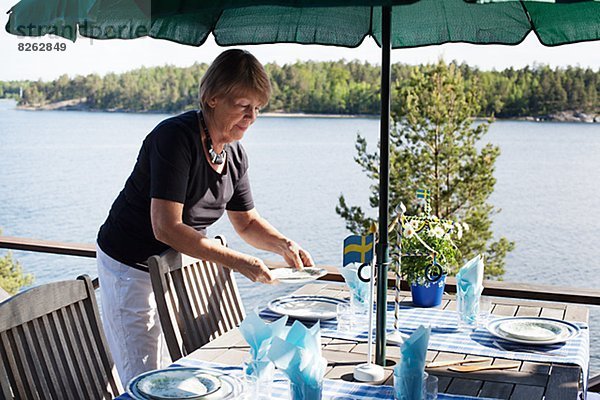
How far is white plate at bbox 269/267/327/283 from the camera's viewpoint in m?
2.15

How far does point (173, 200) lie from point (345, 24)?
88cm

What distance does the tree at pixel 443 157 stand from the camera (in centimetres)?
1627

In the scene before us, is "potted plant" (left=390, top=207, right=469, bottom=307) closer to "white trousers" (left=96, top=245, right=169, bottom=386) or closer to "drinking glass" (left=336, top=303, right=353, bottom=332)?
"drinking glass" (left=336, top=303, right=353, bottom=332)

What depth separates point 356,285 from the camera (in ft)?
7.15

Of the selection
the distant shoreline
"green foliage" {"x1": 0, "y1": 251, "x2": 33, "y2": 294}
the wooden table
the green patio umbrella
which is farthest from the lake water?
the wooden table

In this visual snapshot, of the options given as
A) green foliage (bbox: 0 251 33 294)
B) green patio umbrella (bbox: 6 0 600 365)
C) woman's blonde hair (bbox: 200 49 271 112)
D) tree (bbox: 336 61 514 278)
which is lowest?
green foliage (bbox: 0 251 33 294)

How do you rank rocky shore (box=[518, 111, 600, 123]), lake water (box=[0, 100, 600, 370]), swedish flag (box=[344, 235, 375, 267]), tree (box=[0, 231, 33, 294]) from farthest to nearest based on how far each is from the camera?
1. lake water (box=[0, 100, 600, 370])
2. rocky shore (box=[518, 111, 600, 123])
3. tree (box=[0, 231, 33, 294])
4. swedish flag (box=[344, 235, 375, 267])

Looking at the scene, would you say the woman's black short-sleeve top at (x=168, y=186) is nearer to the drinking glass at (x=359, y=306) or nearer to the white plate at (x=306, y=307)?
the white plate at (x=306, y=307)

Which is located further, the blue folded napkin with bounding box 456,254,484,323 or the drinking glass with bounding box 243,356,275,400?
the blue folded napkin with bounding box 456,254,484,323

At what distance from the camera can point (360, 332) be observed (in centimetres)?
211

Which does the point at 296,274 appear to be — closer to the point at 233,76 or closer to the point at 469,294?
the point at 469,294

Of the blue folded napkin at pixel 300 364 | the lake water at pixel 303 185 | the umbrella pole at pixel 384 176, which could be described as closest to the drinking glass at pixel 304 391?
the blue folded napkin at pixel 300 364

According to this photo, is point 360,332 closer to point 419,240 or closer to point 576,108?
point 419,240

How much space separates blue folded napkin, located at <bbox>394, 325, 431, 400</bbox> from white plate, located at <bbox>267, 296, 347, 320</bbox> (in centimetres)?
68
